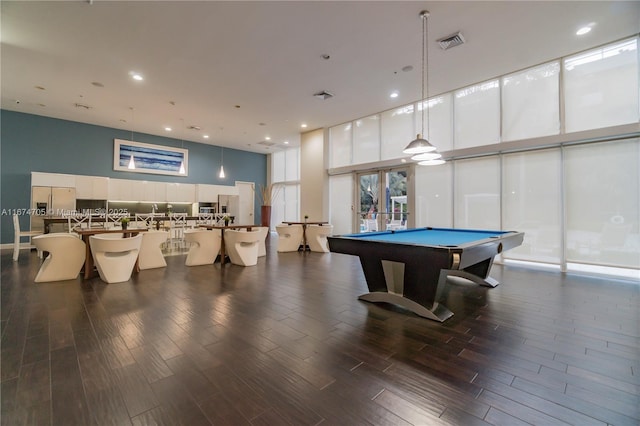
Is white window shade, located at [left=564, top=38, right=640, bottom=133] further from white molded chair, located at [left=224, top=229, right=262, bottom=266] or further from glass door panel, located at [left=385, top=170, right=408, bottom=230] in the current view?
white molded chair, located at [left=224, top=229, right=262, bottom=266]

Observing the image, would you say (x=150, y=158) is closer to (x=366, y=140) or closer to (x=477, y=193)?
(x=366, y=140)

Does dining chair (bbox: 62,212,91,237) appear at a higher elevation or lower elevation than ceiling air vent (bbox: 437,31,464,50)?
lower

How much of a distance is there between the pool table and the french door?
394 centimetres

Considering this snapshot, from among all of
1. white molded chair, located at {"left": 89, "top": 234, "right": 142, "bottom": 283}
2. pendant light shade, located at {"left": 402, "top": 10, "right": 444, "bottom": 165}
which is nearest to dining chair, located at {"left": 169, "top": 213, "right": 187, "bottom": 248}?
white molded chair, located at {"left": 89, "top": 234, "right": 142, "bottom": 283}

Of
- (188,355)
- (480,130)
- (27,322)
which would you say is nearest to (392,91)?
(480,130)

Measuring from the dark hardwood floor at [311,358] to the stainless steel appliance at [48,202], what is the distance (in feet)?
16.8

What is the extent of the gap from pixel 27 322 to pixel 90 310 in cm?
50

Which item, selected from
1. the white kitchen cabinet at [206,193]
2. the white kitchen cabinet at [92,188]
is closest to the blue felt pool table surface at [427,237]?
the white kitchen cabinet at [206,193]

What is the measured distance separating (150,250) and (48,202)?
511cm

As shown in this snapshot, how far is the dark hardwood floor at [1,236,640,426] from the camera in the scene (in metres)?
1.59

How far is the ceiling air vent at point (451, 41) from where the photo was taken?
4207mm

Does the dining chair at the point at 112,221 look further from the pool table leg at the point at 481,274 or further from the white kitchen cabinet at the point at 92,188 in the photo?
the pool table leg at the point at 481,274

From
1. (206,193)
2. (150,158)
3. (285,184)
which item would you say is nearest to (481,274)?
(285,184)

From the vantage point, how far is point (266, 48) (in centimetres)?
459
